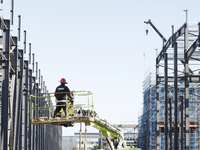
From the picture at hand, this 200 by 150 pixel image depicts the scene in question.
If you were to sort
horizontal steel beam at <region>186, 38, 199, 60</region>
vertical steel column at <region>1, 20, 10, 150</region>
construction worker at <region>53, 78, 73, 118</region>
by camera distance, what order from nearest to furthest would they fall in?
construction worker at <region>53, 78, 73, 118</region>
vertical steel column at <region>1, 20, 10, 150</region>
horizontal steel beam at <region>186, 38, 199, 60</region>

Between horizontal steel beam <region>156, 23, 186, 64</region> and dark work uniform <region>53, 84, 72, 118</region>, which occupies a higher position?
horizontal steel beam <region>156, 23, 186, 64</region>

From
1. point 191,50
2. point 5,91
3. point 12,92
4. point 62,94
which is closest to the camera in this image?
point 62,94

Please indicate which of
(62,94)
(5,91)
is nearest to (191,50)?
(5,91)

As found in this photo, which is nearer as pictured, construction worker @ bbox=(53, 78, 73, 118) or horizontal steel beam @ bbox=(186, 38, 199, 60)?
construction worker @ bbox=(53, 78, 73, 118)

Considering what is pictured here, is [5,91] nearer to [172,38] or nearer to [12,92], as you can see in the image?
[12,92]

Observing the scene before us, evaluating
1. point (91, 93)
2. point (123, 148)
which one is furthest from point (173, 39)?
point (91, 93)

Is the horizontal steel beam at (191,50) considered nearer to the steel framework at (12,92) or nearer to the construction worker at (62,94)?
the steel framework at (12,92)

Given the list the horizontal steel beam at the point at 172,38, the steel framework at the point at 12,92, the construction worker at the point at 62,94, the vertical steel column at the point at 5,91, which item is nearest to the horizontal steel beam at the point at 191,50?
the horizontal steel beam at the point at 172,38

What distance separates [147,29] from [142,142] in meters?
18.7

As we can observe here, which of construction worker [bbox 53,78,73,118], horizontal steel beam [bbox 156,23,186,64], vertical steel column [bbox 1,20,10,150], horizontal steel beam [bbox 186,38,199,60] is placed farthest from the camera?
horizontal steel beam [bbox 156,23,186,64]

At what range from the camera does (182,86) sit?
50031 mm

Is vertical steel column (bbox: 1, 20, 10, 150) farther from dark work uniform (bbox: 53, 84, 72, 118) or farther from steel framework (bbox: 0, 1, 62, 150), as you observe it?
dark work uniform (bbox: 53, 84, 72, 118)

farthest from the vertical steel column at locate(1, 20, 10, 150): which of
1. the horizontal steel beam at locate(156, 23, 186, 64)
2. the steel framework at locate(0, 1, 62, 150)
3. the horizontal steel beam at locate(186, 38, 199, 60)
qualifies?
the horizontal steel beam at locate(156, 23, 186, 64)

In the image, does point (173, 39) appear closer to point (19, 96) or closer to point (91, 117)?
point (19, 96)
